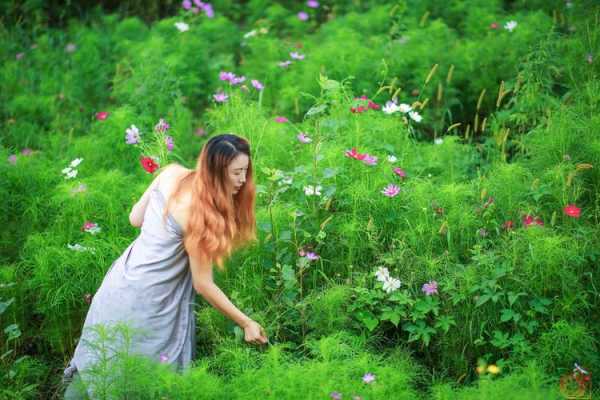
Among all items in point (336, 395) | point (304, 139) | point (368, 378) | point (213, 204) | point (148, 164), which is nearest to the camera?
point (336, 395)

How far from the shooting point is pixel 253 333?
3.03 metres

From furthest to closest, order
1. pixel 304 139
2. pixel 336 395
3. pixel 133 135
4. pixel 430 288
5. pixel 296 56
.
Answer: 1. pixel 296 56
2. pixel 133 135
3. pixel 304 139
4. pixel 430 288
5. pixel 336 395

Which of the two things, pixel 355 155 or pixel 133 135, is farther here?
pixel 133 135

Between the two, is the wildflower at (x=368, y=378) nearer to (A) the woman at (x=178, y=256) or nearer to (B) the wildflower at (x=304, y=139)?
(A) the woman at (x=178, y=256)

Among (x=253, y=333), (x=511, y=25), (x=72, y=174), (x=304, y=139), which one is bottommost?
(x=253, y=333)

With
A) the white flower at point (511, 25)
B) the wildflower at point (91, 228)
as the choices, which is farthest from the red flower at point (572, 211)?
the wildflower at point (91, 228)

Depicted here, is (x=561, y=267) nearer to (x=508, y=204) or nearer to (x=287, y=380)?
(x=508, y=204)

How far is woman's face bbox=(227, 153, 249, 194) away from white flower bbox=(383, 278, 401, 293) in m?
0.83

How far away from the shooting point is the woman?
294 cm

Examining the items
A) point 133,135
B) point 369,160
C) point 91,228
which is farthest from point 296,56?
point 91,228

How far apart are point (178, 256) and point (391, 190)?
111 centimetres

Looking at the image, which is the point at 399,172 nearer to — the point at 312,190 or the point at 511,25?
the point at 312,190

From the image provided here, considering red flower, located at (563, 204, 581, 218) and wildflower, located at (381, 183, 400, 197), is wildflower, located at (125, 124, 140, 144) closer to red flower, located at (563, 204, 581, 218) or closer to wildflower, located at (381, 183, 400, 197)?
wildflower, located at (381, 183, 400, 197)

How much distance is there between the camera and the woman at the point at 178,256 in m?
2.94
